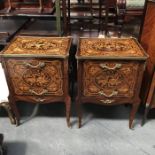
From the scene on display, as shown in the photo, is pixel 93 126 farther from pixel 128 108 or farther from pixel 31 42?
pixel 31 42

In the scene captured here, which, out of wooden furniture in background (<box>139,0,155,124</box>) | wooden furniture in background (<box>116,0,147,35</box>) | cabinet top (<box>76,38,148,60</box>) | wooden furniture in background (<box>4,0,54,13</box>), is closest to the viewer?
cabinet top (<box>76,38,148,60</box>)

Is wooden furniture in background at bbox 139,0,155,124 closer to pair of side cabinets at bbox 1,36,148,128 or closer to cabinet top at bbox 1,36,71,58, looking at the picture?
pair of side cabinets at bbox 1,36,148,128

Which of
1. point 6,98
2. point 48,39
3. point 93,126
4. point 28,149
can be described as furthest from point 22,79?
point 93,126

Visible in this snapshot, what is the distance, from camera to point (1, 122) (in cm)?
166

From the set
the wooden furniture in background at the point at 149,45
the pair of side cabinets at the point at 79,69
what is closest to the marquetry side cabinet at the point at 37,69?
the pair of side cabinets at the point at 79,69

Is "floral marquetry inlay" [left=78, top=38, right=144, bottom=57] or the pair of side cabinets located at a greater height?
"floral marquetry inlay" [left=78, top=38, right=144, bottom=57]

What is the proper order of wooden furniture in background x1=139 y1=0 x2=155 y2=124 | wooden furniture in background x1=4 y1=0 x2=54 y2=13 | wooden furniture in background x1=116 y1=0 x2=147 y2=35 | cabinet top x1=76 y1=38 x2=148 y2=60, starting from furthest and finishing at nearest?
wooden furniture in background x1=116 y1=0 x2=147 y2=35, wooden furniture in background x1=4 y1=0 x2=54 y2=13, wooden furniture in background x1=139 y1=0 x2=155 y2=124, cabinet top x1=76 y1=38 x2=148 y2=60

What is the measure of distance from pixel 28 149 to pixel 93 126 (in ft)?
1.83

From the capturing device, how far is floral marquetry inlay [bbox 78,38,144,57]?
1270mm

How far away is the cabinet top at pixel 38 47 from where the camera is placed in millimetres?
1261

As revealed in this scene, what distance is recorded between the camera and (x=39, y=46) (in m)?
1.38

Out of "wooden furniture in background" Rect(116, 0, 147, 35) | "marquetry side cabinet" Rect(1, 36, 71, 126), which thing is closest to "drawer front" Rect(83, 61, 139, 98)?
"marquetry side cabinet" Rect(1, 36, 71, 126)

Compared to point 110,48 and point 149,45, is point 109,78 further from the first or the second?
point 149,45

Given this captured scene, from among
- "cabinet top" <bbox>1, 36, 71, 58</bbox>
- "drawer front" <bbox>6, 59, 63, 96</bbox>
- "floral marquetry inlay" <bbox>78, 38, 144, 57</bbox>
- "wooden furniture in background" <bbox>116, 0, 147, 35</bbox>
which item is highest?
"wooden furniture in background" <bbox>116, 0, 147, 35</bbox>
